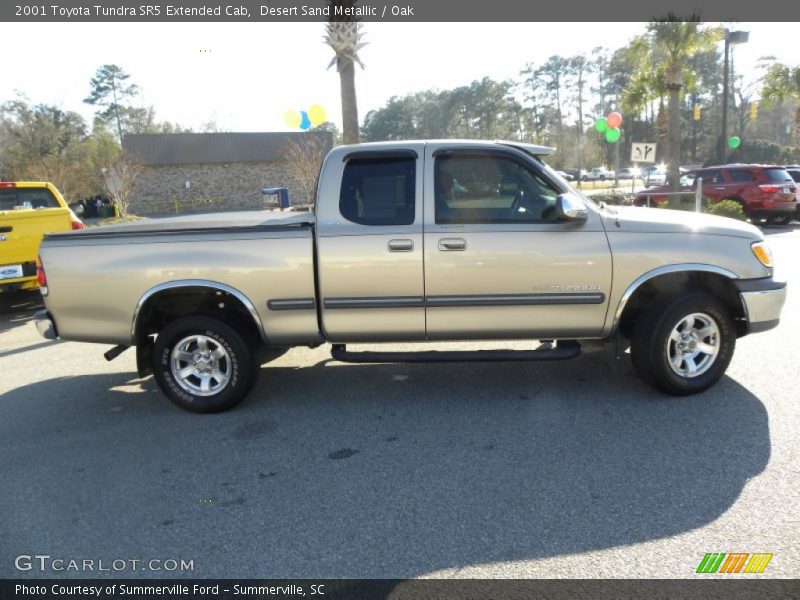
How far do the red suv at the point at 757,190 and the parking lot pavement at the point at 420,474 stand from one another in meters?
12.6

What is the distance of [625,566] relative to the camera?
2.65 metres

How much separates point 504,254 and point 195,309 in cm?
262

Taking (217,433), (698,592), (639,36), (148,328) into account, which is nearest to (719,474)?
(698,592)

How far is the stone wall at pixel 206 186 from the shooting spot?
124 feet

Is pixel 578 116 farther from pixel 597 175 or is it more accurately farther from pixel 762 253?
pixel 762 253

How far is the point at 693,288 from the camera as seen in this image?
14.9ft

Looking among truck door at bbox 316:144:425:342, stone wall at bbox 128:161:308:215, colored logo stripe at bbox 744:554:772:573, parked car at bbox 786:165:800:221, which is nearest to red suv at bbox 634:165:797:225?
parked car at bbox 786:165:800:221

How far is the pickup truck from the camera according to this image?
4344 millimetres

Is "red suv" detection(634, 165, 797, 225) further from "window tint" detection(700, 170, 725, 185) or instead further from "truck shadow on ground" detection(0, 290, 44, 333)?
"truck shadow on ground" detection(0, 290, 44, 333)

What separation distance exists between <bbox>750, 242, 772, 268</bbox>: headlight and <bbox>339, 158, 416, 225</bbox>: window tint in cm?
271

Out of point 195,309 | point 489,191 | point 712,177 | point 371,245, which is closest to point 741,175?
point 712,177

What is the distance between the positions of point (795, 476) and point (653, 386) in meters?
1.35

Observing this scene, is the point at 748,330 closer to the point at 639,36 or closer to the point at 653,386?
the point at 653,386

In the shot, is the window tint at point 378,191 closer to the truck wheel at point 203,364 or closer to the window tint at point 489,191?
the window tint at point 489,191
